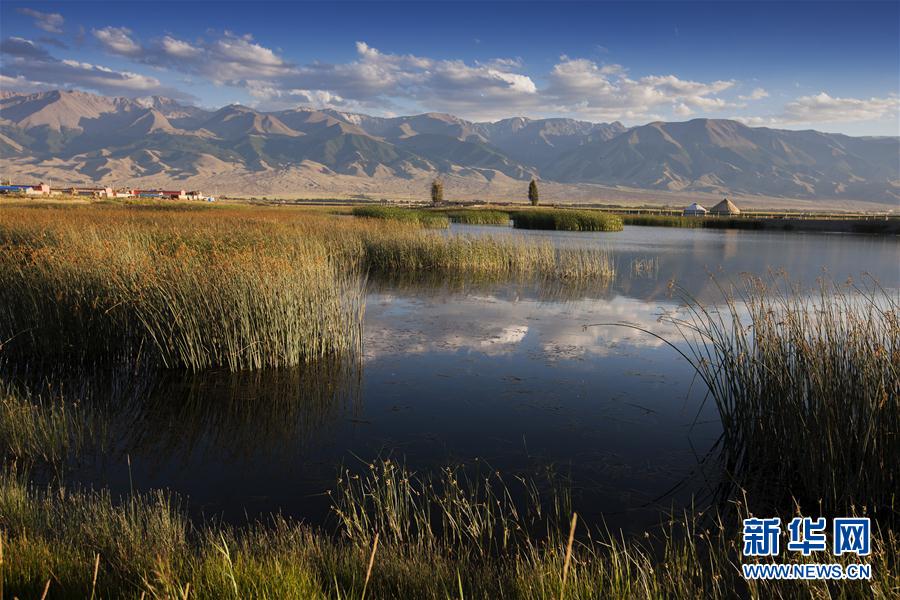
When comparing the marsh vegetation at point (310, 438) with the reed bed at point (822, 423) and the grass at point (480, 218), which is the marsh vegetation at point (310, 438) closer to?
the reed bed at point (822, 423)

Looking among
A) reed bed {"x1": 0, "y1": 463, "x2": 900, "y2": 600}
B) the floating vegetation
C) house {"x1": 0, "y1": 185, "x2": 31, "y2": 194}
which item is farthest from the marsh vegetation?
house {"x1": 0, "y1": 185, "x2": 31, "y2": 194}

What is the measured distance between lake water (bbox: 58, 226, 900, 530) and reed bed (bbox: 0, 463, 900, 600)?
63 cm

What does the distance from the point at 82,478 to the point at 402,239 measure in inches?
761

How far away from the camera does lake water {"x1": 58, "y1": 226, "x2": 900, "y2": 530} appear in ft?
20.7

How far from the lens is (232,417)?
8.20 m

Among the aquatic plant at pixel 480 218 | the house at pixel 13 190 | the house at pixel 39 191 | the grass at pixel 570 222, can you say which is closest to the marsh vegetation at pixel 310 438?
the grass at pixel 570 222

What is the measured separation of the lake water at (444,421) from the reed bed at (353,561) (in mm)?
634

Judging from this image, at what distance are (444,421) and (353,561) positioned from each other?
13.3 feet

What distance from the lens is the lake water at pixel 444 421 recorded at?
→ 20.7ft

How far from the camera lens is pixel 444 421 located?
820 centimetres

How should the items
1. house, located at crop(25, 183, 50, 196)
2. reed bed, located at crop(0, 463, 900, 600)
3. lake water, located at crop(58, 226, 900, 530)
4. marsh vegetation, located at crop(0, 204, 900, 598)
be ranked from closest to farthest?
reed bed, located at crop(0, 463, 900, 600) < marsh vegetation, located at crop(0, 204, 900, 598) < lake water, located at crop(58, 226, 900, 530) < house, located at crop(25, 183, 50, 196)

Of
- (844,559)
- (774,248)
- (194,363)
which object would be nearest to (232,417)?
(194,363)

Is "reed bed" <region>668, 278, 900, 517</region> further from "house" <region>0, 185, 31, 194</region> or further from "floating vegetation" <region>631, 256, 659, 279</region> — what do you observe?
"house" <region>0, 185, 31, 194</region>

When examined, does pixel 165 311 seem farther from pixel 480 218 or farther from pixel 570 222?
pixel 480 218
